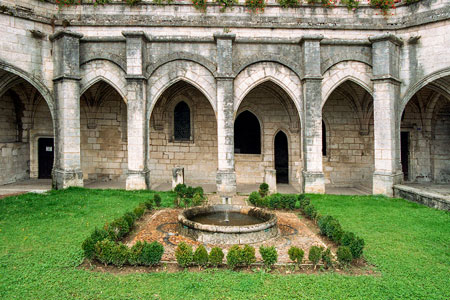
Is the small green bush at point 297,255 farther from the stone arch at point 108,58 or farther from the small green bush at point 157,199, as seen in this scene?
the stone arch at point 108,58

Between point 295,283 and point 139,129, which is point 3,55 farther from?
point 295,283

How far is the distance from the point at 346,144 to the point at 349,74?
3841mm

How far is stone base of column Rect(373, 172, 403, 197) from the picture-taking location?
1116cm

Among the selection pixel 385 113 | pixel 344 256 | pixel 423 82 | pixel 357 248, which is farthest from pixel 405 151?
pixel 344 256

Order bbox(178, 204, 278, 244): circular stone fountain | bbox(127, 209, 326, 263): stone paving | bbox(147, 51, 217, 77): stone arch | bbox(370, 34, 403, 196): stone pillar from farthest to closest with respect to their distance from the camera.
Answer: bbox(147, 51, 217, 77): stone arch < bbox(370, 34, 403, 196): stone pillar < bbox(178, 204, 278, 244): circular stone fountain < bbox(127, 209, 326, 263): stone paving

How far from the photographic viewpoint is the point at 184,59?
1183cm

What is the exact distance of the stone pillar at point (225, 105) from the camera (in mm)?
11484

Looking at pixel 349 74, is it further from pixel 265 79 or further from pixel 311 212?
pixel 311 212

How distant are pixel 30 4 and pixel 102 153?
22.1 feet

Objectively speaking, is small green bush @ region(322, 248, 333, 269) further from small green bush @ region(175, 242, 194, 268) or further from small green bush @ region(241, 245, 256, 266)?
small green bush @ region(175, 242, 194, 268)

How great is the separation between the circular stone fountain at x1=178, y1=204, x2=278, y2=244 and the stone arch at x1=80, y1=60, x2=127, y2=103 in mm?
6578

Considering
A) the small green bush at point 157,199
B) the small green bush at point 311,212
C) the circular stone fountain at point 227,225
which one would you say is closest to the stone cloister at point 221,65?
the small green bush at point 157,199

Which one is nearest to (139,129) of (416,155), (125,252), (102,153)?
(102,153)

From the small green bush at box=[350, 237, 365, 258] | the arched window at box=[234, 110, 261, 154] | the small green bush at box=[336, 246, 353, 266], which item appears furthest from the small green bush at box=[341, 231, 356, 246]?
the arched window at box=[234, 110, 261, 154]
